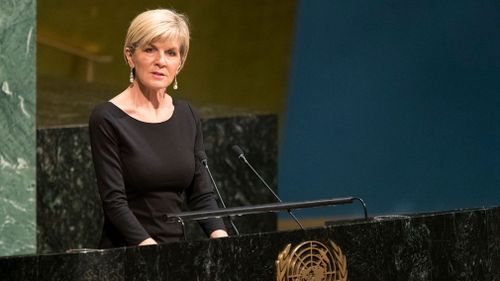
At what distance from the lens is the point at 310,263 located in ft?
11.8

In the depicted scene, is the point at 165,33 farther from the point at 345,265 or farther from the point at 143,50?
the point at 345,265

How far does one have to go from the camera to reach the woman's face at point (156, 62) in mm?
3758

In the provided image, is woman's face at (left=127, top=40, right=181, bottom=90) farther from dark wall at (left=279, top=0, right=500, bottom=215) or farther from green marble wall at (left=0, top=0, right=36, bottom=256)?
dark wall at (left=279, top=0, right=500, bottom=215)

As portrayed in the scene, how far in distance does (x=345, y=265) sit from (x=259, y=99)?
472cm

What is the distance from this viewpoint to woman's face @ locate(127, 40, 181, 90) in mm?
3758

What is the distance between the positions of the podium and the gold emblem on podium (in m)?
0.02

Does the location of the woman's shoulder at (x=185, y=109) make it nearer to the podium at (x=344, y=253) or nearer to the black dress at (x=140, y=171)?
the black dress at (x=140, y=171)

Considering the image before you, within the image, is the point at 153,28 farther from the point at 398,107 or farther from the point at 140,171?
the point at 398,107

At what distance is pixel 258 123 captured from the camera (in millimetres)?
6277

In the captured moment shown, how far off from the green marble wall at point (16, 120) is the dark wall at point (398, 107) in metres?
3.39

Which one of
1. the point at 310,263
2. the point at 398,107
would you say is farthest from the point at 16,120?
the point at 398,107

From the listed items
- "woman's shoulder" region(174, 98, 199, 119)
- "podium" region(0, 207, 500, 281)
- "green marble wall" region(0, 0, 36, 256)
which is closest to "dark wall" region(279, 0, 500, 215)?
"green marble wall" region(0, 0, 36, 256)

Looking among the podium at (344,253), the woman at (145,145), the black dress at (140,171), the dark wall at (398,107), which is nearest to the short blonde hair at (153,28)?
the woman at (145,145)

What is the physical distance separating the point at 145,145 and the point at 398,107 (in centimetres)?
409
